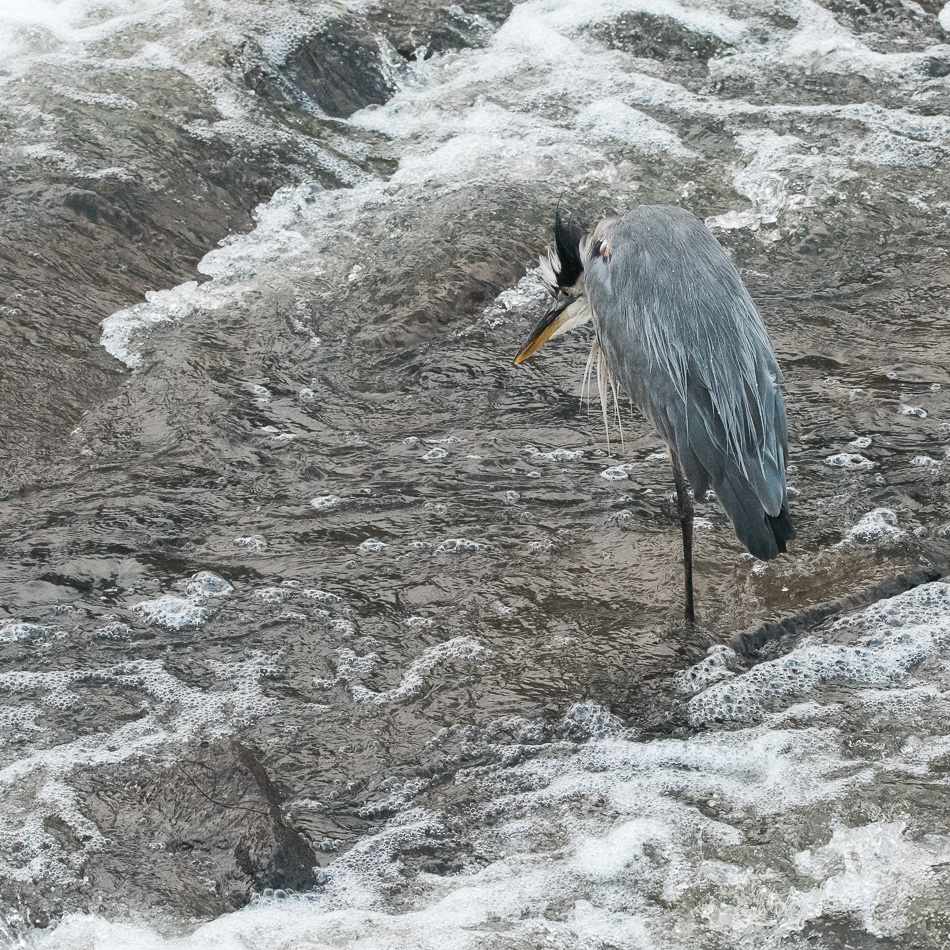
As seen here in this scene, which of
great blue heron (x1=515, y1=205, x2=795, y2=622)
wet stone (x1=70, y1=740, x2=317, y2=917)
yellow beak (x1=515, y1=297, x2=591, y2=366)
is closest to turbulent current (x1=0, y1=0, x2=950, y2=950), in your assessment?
wet stone (x1=70, y1=740, x2=317, y2=917)

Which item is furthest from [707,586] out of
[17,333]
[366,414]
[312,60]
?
[312,60]

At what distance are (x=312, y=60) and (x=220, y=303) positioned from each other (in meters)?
2.42

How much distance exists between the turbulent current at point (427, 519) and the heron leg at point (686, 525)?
→ 0.29ft

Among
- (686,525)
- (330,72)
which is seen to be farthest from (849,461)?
(330,72)

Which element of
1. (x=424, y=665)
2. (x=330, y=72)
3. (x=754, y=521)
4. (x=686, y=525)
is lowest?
(x=424, y=665)

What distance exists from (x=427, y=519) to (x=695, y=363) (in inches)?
42.0

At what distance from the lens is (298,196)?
5613 mm

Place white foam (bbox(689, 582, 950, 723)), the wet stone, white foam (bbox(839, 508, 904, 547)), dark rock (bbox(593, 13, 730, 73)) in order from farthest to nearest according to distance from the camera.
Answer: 1. dark rock (bbox(593, 13, 730, 73))
2. white foam (bbox(839, 508, 904, 547))
3. white foam (bbox(689, 582, 950, 723))
4. the wet stone

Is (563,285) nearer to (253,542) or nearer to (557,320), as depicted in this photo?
(557,320)

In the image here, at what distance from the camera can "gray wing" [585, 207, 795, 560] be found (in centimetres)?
302

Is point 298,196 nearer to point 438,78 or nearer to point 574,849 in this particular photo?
point 438,78

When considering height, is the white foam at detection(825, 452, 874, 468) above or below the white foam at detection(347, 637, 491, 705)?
above

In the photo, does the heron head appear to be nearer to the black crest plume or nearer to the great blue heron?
the black crest plume

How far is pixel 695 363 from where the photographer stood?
318 cm
